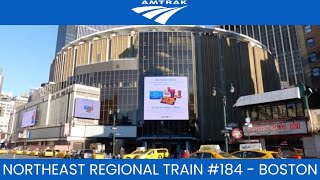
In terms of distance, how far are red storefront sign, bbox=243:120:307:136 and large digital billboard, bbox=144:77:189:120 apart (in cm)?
2523

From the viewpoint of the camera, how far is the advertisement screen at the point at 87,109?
62781mm

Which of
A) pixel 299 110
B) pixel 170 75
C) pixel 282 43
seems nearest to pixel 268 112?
pixel 299 110

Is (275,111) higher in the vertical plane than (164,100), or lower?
lower

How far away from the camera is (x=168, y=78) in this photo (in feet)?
196

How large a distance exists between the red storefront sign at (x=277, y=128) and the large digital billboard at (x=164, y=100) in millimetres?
25233

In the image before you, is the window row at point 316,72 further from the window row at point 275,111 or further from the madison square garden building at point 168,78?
the madison square garden building at point 168,78

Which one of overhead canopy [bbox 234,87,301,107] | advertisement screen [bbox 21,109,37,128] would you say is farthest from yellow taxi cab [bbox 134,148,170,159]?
advertisement screen [bbox 21,109,37,128]

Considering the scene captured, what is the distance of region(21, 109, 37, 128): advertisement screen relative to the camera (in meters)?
Result: 79.1

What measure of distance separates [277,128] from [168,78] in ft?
103

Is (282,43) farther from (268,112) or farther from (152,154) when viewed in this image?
(152,154)

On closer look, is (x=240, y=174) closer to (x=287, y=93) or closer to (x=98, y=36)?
(x=287, y=93)

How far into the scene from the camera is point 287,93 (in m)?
30.2

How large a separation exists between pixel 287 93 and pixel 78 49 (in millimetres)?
58194

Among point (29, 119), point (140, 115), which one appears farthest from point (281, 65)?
point (29, 119)
